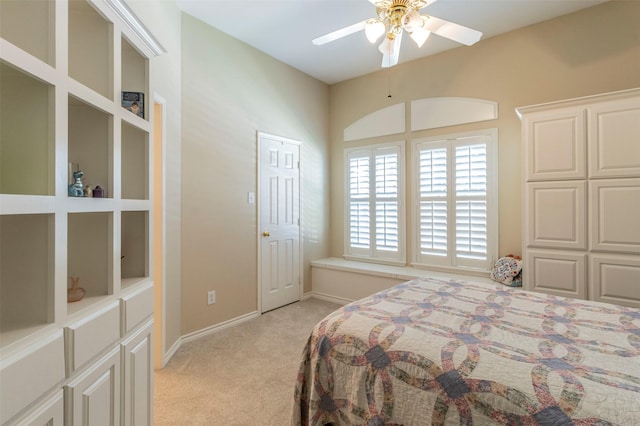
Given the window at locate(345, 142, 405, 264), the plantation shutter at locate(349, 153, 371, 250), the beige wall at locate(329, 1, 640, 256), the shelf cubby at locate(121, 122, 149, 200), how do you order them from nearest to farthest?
the shelf cubby at locate(121, 122, 149, 200)
the beige wall at locate(329, 1, 640, 256)
the window at locate(345, 142, 405, 264)
the plantation shutter at locate(349, 153, 371, 250)

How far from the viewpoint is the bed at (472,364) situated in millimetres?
1030

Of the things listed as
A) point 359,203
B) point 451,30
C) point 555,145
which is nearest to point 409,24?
point 451,30

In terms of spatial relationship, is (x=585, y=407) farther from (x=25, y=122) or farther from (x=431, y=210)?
(x=431, y=210)

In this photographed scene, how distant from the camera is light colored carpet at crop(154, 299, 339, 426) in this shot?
6.43 feet

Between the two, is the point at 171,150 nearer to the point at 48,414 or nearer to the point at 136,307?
the point at 136,307

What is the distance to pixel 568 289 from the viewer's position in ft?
8.40

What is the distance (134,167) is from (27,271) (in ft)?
2.47

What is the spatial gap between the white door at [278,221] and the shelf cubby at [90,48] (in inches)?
91.2

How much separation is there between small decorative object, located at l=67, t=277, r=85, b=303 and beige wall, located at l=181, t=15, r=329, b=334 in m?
1.69

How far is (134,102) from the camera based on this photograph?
1.50 metres

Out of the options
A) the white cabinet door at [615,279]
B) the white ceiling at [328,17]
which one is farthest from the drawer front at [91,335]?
the white cabinet door at [615,279]

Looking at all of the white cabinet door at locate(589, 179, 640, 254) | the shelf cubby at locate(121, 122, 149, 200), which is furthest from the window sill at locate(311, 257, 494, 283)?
the shelf cubby at locate(121, 122, 149, 200)

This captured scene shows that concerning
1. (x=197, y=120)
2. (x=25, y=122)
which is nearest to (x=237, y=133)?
(x=197, y=120)

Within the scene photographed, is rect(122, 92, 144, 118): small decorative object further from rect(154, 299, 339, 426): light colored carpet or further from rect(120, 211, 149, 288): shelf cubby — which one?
rect(154, 299, 339, 426): light colored carpet
